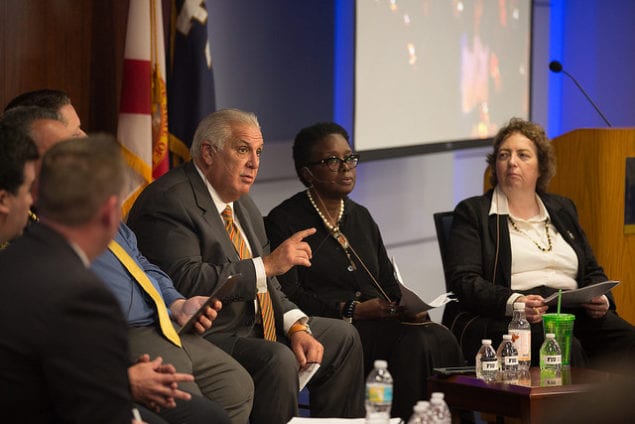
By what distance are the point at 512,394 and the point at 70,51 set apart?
2389 millimetres

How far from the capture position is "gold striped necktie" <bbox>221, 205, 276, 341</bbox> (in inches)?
151

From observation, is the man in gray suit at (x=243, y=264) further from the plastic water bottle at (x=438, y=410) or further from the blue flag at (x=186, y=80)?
the plastic water bottle at (x=438, y=410)

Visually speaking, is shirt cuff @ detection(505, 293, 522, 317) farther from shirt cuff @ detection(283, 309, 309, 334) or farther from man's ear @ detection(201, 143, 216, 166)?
man's ear @ detection(201, 143, 216, 166)

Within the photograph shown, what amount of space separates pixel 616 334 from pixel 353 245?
4.04 feet

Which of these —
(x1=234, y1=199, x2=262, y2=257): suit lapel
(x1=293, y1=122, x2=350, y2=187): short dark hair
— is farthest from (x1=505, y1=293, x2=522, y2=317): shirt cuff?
(x1=234, y1=199, x2=262, y2=257): suit lapel

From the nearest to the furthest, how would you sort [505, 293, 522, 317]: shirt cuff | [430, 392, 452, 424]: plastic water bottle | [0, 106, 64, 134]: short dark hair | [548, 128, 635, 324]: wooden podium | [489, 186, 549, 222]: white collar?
[430, 392, 452, 424]: plastic water bottle < [0, 106, 64, 134]: short dark hair < [505, 293, 522, 317]: shirt cuff < [489, 186, 549, 222]: white collar < [548, 128, 635, 324]: wooden podium

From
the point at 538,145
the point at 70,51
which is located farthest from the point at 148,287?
the point at 538,145

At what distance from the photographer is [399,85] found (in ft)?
19.6

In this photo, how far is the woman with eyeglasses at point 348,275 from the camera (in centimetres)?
421

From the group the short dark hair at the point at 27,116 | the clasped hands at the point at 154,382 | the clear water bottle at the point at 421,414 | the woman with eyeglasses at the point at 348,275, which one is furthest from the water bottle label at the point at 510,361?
the short dark hair at the point at 27,116

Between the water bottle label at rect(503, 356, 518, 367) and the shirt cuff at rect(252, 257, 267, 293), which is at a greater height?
the shirt cuff at rect(252, 257, 267, 293)

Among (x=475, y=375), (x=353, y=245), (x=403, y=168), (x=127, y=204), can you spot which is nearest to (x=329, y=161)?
(x=353, y=245)

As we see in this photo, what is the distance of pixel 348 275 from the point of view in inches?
174

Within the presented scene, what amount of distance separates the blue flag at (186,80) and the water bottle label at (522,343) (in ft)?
5.39
